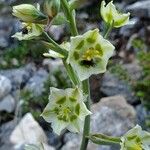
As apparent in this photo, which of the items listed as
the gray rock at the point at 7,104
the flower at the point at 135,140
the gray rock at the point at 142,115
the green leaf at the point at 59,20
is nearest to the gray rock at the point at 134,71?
the gray rock at the point at 142,115

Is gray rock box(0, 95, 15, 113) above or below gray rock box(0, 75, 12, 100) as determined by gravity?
below

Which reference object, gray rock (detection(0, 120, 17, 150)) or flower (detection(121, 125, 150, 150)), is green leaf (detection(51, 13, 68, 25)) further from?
gray rock (detection(0, 120, 17, 150))

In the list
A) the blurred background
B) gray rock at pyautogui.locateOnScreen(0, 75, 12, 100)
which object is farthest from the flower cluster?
gray rock at pyautogui.locateOnScreen(0, 75, 12, 100)

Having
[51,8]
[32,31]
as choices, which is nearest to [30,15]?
[32,31]

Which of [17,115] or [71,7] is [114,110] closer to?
[17,115]

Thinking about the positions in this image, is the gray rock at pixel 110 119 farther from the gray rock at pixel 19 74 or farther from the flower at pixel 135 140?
the flower at pixel 135 140
